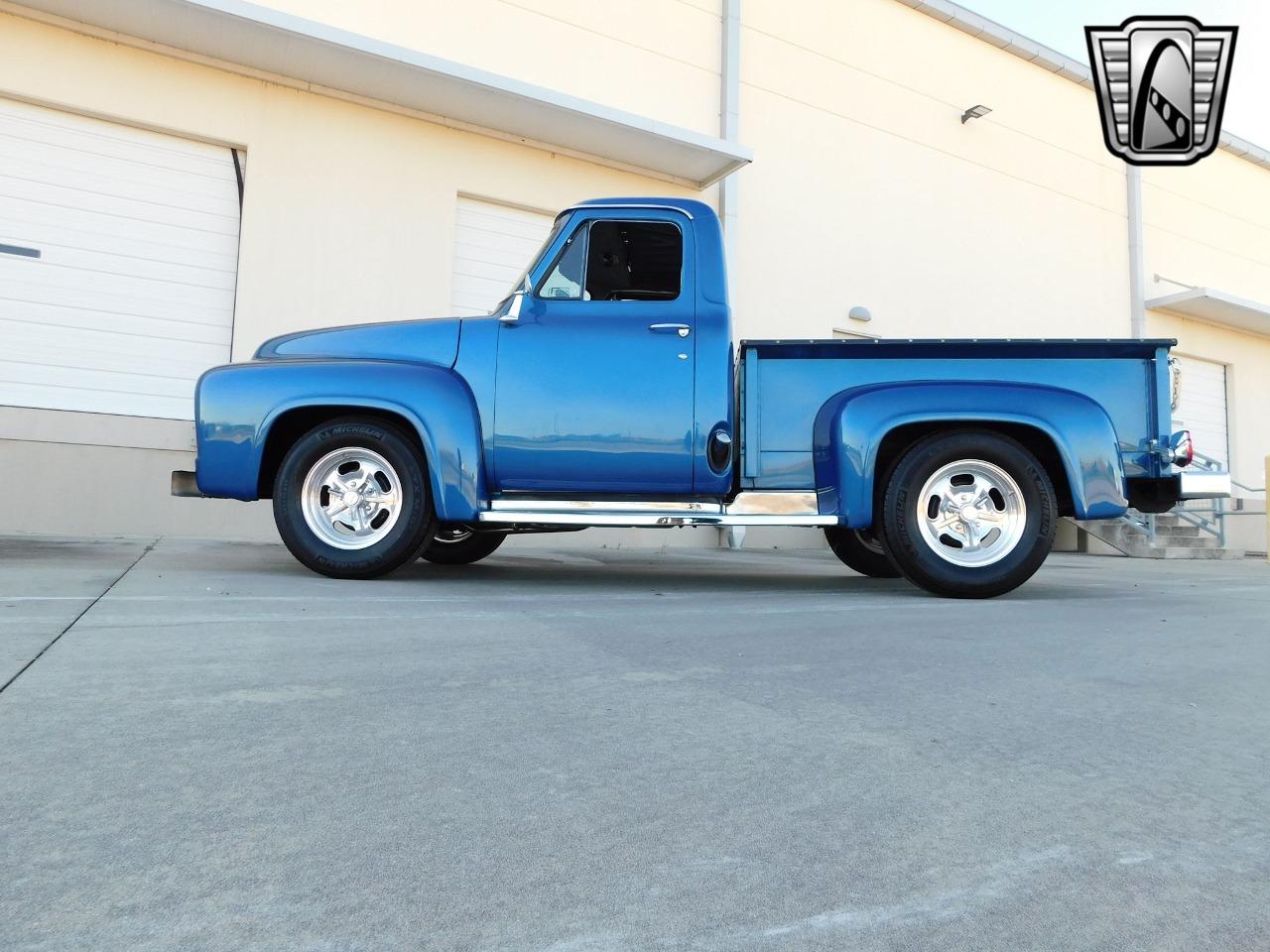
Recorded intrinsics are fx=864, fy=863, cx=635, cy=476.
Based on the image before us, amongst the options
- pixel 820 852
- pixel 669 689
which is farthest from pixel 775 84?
pixel 820 852

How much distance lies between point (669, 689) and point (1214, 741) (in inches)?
48.7

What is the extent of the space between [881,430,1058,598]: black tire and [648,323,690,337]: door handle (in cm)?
134

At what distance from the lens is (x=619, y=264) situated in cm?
497

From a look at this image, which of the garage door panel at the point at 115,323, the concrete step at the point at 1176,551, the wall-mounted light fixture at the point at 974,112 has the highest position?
the wall-mounted light fixture at the point at 974,112

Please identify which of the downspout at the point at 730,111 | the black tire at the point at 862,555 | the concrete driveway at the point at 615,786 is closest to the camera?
the concrete driveway at the point at 615,786

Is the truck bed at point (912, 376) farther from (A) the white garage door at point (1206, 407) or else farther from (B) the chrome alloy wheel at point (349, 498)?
(A) the white garage door at point (1206, 407)

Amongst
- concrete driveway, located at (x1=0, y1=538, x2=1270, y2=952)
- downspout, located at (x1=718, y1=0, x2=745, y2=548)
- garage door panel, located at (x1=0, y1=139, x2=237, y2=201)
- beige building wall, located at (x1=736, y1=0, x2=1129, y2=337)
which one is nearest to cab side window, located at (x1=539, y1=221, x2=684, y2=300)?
concrete driveway, located at (x1=0, y1=538, x2=1270, y2=952)

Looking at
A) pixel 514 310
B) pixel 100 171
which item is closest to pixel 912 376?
pixel 514 310

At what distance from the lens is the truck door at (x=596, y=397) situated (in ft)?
15.2

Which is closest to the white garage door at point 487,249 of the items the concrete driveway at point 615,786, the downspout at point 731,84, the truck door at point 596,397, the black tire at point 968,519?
the downspout at point 731,84

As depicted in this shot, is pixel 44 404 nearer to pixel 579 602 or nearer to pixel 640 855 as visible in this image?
pixel 579 602

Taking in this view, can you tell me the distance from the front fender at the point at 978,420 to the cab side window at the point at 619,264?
127 centimetres

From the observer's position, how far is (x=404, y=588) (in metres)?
4.40

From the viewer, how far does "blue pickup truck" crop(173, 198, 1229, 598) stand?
4434mm
